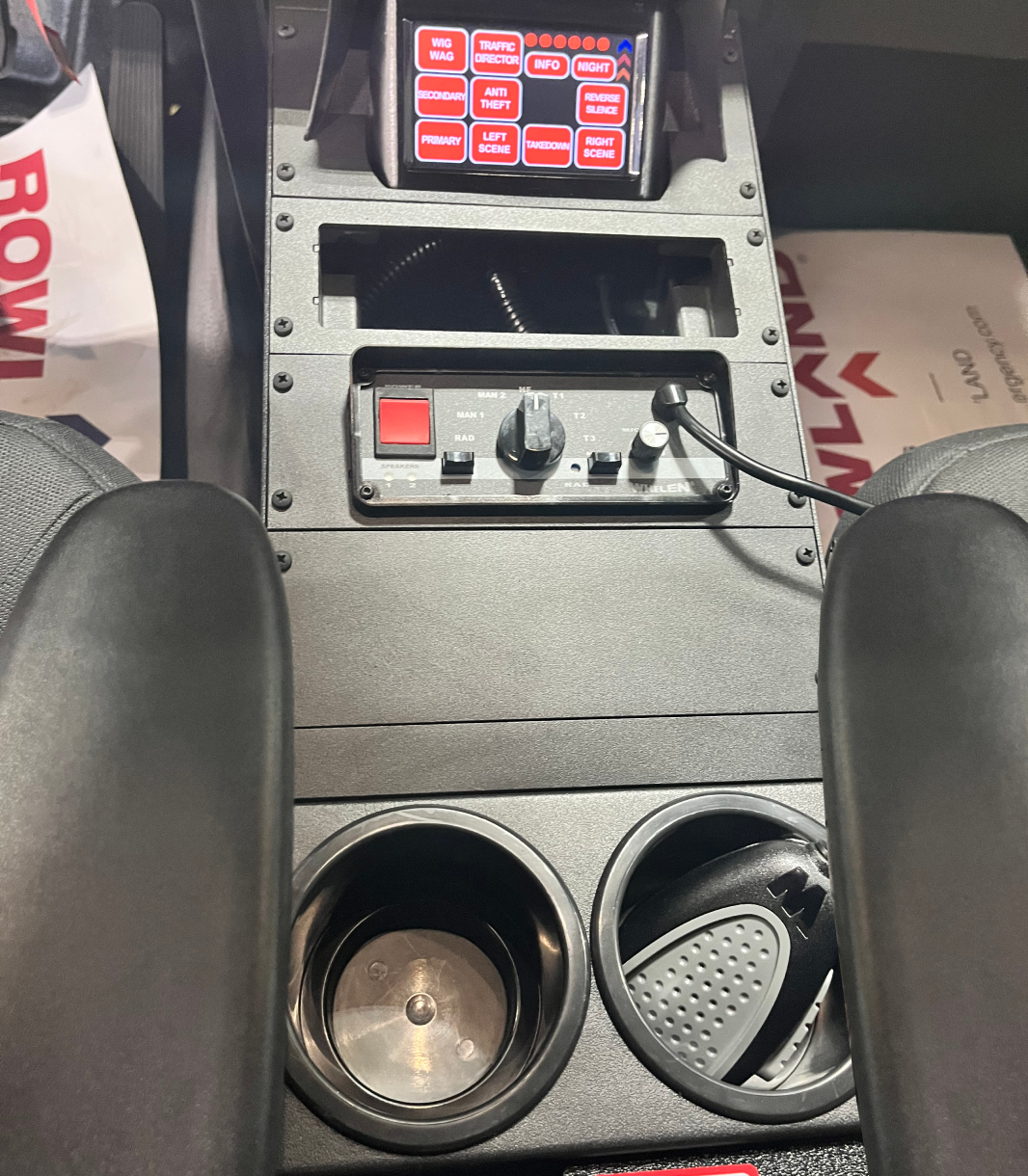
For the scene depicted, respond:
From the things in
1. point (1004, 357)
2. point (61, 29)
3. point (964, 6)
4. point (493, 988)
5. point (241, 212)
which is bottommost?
point (493, 988)

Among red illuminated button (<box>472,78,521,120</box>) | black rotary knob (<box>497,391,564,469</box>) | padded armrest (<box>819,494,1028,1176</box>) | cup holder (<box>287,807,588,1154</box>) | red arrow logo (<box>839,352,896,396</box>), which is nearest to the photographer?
padded armrest (<box>819,494,1028,1176</box>)

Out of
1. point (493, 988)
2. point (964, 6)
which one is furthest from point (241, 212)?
point (493, 988)

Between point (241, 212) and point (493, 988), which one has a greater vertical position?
point (241, 212)

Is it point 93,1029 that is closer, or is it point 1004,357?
point 93,1029

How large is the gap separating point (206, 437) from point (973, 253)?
3.79 ft

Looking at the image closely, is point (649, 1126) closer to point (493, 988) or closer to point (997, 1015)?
point (493, 988)

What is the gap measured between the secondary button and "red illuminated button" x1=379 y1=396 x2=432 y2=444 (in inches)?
1.0

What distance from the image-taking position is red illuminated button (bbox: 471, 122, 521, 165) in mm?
796

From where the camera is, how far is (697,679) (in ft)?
2.20

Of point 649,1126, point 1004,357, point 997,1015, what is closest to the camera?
point 997,1015

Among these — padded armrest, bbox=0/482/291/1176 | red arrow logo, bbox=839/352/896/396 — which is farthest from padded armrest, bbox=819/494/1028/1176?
red arrow logo, bbox=839/352/896/396

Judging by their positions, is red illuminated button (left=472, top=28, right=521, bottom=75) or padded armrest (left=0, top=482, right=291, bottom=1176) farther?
red illuminated button (left=472, top=28, right=521, bottom=75)

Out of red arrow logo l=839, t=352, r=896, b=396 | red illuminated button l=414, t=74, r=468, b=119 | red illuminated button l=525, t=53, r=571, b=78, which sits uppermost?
red illuminated button l=525, t=53, r=571, b=78

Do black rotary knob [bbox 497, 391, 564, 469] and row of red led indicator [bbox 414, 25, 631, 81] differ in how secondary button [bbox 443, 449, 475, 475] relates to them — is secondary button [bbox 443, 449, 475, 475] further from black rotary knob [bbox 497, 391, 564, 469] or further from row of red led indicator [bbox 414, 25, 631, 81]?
row of red led indicator [bbox 414, 25, 631, 81]
